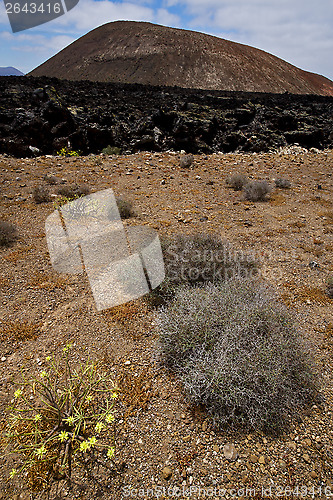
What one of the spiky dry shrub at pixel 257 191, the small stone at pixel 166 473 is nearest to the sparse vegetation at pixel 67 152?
the spiky dry shrub at pixel 257 191

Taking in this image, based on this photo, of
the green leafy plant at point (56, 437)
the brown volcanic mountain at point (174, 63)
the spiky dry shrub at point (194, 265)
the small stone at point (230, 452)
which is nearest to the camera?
the green leafy plant at point (56, 437)

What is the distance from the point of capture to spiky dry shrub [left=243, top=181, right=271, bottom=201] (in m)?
7.27

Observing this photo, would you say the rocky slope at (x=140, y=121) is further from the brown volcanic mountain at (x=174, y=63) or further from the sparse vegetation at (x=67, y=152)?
the brown volcanic mountain at (x=174, y=63)

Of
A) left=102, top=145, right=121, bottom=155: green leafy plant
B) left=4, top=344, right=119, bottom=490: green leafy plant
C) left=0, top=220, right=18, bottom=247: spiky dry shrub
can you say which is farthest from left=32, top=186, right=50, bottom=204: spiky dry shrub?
left=102, top=145, right=121, bottom=155: green leafy plant

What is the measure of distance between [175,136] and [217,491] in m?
13.9

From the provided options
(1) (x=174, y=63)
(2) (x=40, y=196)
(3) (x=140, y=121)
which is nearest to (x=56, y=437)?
(2) (x=40, y=196)

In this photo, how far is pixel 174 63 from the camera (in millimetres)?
44000

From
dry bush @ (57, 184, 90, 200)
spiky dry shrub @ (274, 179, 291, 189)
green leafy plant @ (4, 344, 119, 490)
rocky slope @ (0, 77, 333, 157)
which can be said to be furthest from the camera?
rocky slope @ (0, 77, 333, 157)

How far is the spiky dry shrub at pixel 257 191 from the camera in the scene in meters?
7.27

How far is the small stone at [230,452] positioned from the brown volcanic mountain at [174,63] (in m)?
46.5

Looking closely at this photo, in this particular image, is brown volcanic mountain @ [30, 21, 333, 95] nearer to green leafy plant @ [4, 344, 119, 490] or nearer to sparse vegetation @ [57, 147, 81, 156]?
sparse vegetation @ [57, 147, 81, 156]

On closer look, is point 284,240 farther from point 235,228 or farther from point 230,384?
point 230,384

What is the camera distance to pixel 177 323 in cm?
273

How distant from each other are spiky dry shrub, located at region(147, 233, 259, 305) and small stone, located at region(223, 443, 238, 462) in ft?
5.45
